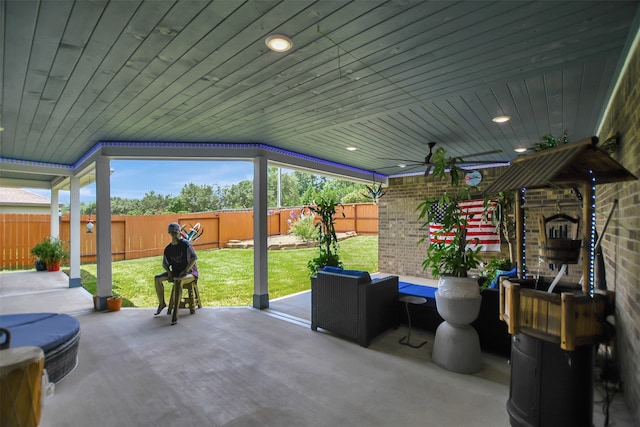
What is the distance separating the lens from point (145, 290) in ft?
22.3

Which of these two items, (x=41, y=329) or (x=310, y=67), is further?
(x=41, y=329)

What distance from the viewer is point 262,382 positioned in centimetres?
275

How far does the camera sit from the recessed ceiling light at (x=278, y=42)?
209 centimetres

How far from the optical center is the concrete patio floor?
7.40 feet

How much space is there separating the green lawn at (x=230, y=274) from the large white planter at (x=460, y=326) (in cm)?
383

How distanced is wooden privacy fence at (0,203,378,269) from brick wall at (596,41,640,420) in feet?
20.8

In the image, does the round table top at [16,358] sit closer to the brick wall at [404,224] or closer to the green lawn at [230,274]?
the green lawn at [230,274]

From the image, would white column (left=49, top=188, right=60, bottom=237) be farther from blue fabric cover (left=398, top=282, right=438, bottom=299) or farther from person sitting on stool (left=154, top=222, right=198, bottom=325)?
blue fabric cover (left=398, top=282, right=438, bottom=299)

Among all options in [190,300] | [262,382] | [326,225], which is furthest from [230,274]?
[262,382]

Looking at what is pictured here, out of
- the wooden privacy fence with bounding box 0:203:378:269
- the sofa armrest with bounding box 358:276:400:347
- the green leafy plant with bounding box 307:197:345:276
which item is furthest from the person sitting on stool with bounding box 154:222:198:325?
the sofa armrest with bounding box 358:276:400:347

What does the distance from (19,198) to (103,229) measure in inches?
455

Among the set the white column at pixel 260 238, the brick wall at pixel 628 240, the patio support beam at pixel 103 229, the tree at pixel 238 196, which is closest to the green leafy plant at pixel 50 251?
the patio support beam at pixel 103 229

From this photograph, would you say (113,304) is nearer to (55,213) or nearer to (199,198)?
(55,213)

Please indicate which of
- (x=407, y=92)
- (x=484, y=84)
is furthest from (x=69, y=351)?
(x=484, y=84)
